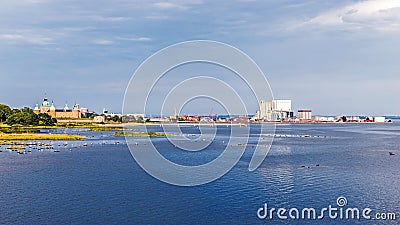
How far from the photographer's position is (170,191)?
3197 centimetres

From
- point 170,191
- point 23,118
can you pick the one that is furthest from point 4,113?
point 170,191

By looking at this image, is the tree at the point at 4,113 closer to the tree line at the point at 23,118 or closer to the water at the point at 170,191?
the tree line at the point at 23,118

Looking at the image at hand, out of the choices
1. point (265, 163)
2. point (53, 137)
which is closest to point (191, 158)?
point (265, 163)

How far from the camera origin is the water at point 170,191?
2484 centimetres

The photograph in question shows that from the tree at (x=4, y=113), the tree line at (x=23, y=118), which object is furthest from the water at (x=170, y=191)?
the tree at (x=4, y=113)

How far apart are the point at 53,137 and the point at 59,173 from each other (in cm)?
4281

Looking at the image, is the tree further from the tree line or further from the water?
the water

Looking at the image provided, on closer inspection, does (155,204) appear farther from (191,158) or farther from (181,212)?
(191,158)

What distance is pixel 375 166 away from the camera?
46312mm

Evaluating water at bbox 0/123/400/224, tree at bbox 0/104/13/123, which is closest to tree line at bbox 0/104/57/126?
tree at bbox 0/104/13/123

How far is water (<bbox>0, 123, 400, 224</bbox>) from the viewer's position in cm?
2484

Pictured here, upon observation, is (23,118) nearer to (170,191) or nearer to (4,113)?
(4,113)

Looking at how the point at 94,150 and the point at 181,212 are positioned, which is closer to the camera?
the point at 181,212

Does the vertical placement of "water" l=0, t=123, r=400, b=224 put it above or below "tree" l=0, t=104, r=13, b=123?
below
